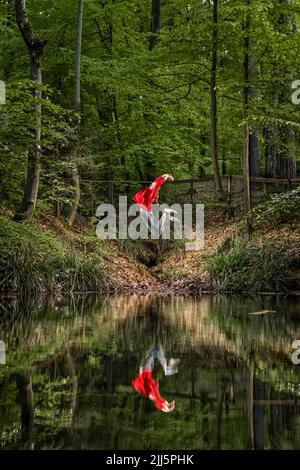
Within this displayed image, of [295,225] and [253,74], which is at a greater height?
[253,74]

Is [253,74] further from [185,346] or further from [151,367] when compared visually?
[151,367]

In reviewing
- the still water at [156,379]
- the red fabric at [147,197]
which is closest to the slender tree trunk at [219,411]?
the still water at [156,379]

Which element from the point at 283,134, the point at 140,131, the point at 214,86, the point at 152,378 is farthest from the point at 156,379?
the point at 140,131

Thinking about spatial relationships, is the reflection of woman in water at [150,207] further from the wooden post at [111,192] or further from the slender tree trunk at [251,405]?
the slender tree trunk at [251,405]

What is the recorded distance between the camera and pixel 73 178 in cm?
1673

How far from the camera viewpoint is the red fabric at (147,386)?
3.61 meters

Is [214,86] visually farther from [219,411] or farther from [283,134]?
[219,411]

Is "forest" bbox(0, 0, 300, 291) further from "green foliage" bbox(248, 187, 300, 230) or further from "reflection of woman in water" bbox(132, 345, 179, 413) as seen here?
"reflection of woman in water" bbox(132, 345, 179, 413)

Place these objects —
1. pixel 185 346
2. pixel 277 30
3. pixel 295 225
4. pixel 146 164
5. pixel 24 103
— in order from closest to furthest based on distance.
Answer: pixel 185 346
pixel 24 103
pixel 277 30
pixel 295 225
pixel 146 164

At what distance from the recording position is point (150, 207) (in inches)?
768

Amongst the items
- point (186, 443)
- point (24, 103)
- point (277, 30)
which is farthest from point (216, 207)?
point (186, 443)

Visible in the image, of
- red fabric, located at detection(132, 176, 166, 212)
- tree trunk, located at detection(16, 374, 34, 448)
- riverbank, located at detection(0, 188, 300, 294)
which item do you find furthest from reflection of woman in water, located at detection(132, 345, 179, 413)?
red fabric, located at detection(132, 176, 166, 212)

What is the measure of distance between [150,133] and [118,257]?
5.23 m

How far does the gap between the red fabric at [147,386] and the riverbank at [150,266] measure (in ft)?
27.2
